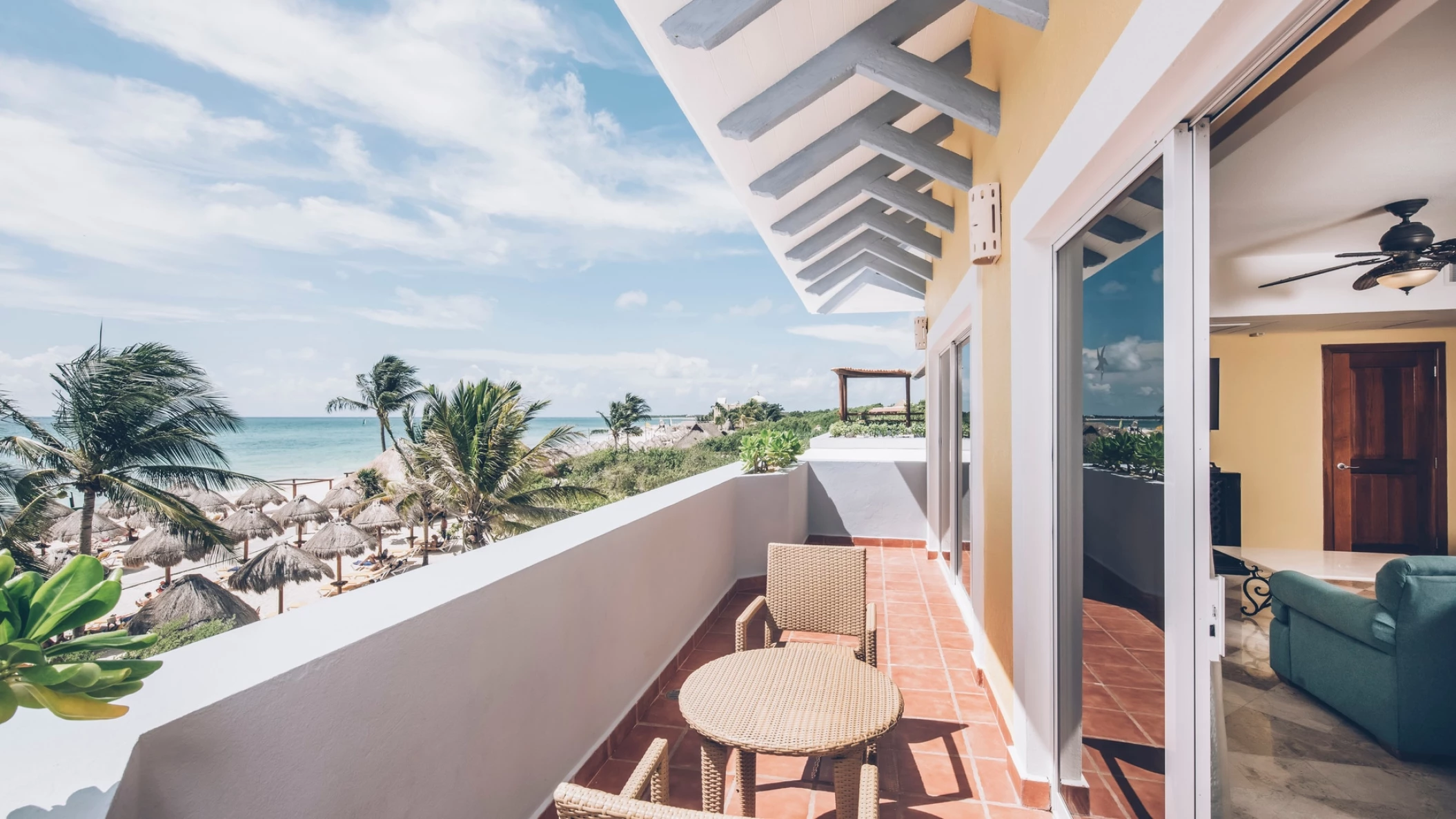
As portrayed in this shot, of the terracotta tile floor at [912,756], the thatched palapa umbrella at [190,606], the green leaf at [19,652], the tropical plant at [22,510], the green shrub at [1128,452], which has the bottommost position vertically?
the thatched palapa umbrella at [190,606]

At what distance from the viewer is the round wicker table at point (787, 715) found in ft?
5.73

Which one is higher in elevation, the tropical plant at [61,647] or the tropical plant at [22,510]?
the tropical plant at [61,647]

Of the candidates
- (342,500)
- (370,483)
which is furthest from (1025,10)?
(370,483)

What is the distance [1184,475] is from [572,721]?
2146mm

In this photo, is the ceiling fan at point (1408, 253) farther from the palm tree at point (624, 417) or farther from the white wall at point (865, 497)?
the palm tree at point (624, 417)

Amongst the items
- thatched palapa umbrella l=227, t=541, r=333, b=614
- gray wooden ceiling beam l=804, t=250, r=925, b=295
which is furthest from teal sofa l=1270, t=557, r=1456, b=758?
thatched palapa umbrella l=227, t=541, r=333, b=614

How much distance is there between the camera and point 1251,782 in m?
1.27

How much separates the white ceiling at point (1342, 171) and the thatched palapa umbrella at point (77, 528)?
22.3 metres

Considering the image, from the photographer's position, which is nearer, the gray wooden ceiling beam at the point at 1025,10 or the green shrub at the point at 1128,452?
Result: the green shrub at the point at 1128,452

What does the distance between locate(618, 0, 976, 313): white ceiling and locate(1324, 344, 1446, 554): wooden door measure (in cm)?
212

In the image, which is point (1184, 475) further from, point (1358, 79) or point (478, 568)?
point (478, 568)

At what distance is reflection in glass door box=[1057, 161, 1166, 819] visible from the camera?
1504 mm

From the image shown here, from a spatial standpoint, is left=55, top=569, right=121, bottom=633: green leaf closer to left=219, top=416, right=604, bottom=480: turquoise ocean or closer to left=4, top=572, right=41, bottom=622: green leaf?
left=4, top=572, right=41, bottom=622: green leaf

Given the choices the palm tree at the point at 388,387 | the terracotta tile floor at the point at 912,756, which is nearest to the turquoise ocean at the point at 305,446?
the palm tree at the point at 388,387
